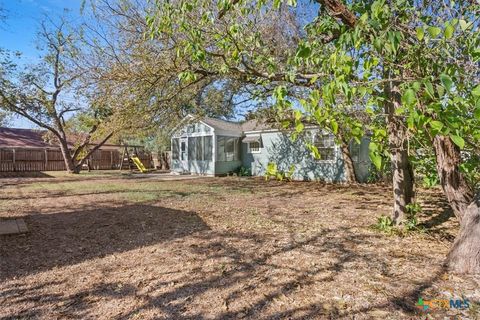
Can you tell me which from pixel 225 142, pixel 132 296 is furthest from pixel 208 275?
pixel 225 142

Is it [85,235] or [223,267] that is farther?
[85,235]

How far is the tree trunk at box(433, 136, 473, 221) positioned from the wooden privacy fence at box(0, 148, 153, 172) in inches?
847

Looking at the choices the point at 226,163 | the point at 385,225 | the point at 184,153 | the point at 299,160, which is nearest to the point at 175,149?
the point at 184,153

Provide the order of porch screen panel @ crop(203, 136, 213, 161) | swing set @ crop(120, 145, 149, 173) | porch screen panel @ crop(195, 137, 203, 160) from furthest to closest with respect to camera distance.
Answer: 1. swing set @ crop(120, 145, 149, 173)
2. porch screen panel @ crop(195, 137, 203, 160)
3. porch screen panel @ crop(203, 136, 213, 161)

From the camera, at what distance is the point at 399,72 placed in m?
3.11

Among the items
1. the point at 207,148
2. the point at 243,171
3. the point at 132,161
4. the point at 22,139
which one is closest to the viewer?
the point at 207,148

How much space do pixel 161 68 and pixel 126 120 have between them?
231 cm

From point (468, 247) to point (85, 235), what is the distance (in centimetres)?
497

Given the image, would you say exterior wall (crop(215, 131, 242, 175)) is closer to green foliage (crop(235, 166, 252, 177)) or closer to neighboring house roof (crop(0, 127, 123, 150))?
green foliage (crop(235, 166, 252, 177))

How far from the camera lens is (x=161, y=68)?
612cm

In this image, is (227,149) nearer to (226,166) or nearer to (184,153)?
(226,166)

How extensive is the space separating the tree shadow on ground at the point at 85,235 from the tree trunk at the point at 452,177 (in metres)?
3.59

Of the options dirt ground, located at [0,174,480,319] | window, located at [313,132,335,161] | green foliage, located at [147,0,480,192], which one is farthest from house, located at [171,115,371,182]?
green foliage, located at [147,0,480,192]

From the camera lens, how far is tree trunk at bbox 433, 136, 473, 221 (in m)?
4.01
